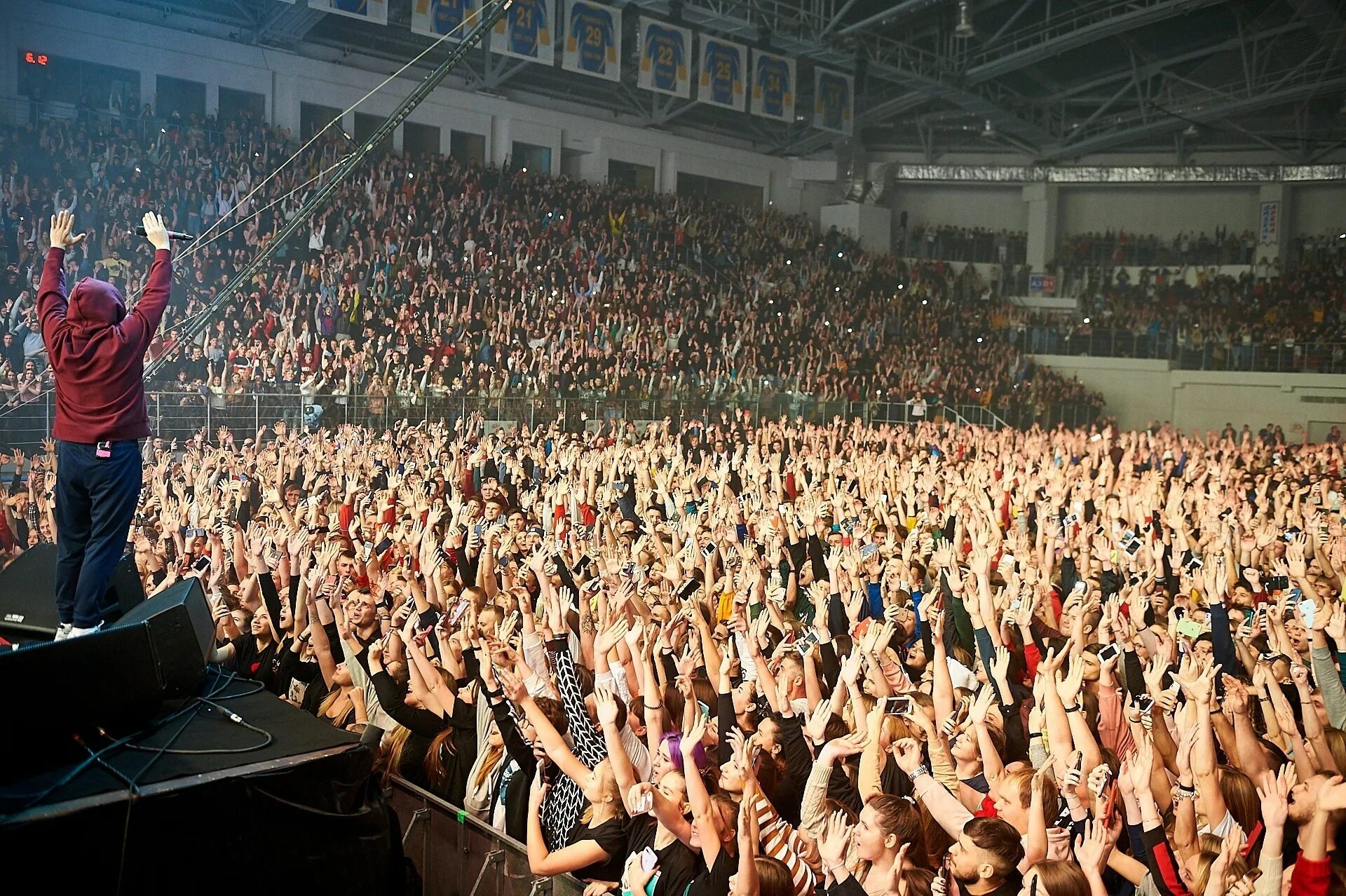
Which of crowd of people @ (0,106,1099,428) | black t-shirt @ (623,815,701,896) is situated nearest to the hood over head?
black t-shirt @ (623,815,701,896)

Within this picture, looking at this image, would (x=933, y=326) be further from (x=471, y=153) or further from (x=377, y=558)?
(x=377, y=558)

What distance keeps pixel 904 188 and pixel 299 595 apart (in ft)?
69.8

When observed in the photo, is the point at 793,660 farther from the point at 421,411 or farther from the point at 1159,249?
the point at 1159,249

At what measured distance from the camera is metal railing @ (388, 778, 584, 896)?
328 centimetres

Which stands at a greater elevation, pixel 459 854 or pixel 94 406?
pixel 94 406

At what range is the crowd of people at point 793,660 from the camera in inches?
114

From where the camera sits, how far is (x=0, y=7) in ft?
32.4

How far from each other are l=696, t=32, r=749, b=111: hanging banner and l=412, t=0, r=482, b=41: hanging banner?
4095mm

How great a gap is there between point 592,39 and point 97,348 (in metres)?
12.9

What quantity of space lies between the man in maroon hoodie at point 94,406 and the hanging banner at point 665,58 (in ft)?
44.3

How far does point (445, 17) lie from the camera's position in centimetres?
1334

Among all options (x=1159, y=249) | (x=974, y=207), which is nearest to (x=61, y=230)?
(x=974, y=207)

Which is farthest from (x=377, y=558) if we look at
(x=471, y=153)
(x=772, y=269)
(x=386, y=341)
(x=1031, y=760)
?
(x=772, y=269)

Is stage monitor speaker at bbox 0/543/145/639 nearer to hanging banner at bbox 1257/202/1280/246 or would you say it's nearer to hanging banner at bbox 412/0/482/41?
hanging banner at bbox 412/0/482/41
